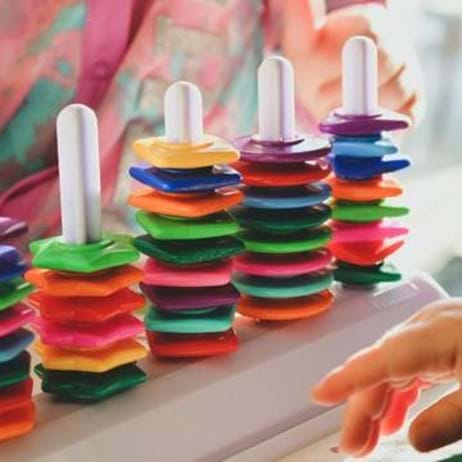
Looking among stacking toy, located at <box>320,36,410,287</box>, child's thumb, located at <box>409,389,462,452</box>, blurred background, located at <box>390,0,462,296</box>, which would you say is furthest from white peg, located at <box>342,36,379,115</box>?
blurred background, located at <box>390,0,462,296</box>

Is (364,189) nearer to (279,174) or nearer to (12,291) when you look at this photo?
(279,174)

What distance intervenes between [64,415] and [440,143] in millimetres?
579

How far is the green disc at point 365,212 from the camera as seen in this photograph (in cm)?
64

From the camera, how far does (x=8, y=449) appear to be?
48 cm

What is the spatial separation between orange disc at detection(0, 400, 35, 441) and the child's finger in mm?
127

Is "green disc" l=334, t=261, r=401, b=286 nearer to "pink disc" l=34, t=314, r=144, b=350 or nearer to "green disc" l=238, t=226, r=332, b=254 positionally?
"green disc" l=238, t=226, r=332, b=254

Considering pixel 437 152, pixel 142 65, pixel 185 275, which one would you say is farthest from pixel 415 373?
pixel 437 152

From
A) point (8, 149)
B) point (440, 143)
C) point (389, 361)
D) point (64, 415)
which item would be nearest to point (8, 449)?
point (64, 415)

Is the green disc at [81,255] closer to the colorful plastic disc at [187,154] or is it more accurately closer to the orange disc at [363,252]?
the colorful plastic disc at [187,154]

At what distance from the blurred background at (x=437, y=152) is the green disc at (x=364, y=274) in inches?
12.9

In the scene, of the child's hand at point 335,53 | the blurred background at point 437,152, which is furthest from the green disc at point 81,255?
the blurred background at point 437,152

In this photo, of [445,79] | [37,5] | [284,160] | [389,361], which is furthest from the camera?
[445,79]

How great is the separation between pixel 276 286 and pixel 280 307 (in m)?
0.01

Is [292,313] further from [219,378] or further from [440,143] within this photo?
[440,143]
